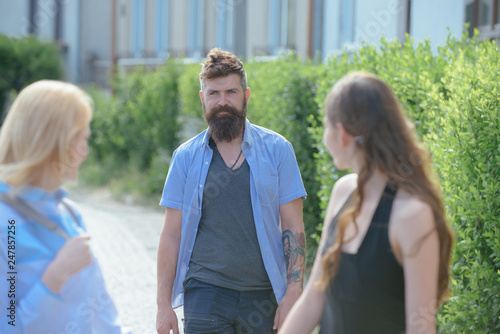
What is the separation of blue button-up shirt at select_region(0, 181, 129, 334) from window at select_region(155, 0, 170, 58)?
1547cm

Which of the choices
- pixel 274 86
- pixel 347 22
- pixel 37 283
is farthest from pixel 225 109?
pixel 347 22

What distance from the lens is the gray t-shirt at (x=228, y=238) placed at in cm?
326

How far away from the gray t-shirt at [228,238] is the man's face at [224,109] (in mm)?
204

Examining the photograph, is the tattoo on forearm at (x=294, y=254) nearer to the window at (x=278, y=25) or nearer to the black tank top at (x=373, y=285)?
the black tank top at (x=373, y=285)

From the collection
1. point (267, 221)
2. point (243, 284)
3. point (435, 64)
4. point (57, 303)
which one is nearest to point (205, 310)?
point (243, 284)

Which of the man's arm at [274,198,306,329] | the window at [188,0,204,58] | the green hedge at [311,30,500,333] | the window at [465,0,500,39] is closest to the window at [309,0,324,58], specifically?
the window at [188,0,204,58]

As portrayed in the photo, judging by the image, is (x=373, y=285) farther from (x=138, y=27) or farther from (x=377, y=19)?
(x=138, y=27)

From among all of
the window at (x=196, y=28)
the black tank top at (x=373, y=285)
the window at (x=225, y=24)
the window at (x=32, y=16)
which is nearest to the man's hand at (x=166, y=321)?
the black tank top at (x=373, y=285)

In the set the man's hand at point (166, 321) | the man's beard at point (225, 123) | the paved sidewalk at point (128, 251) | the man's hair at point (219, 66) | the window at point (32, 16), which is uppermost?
the window at point (32, 16)

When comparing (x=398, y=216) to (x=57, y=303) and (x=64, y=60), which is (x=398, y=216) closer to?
(x=57, y=303)

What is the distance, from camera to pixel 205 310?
10.6 feet

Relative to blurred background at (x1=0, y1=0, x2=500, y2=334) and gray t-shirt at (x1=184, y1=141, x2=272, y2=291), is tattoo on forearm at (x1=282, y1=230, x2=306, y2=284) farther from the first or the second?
blurred background at (x1=0, y1=0, x2=500, y2=334)

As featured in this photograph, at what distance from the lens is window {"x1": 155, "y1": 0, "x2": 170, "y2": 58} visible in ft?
56.7

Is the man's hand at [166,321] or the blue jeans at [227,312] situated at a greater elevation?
the blue jeans at [227,312]
